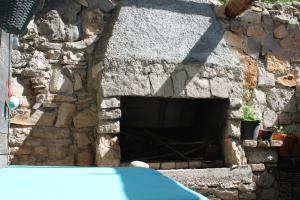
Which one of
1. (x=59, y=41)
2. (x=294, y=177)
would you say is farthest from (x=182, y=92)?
(x=294, y=177)

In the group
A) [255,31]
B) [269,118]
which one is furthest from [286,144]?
[255,31]

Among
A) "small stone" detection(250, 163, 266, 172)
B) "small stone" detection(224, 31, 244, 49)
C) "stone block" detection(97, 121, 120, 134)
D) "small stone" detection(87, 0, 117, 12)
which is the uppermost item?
"small stone" detection(87, 0, 117, 12)

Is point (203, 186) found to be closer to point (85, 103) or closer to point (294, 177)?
point (294, 177)

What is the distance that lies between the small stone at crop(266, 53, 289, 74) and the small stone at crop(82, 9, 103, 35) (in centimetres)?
221

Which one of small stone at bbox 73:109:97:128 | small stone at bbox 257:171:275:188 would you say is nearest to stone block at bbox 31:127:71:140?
small stone at bbox 73:109:97:128

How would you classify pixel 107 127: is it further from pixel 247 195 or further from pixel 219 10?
pixel 219 10

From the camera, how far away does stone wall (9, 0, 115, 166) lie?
13.5 feet

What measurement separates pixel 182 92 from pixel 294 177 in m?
1.85

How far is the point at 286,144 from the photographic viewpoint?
4824 mm

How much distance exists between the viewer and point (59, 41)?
4285mm

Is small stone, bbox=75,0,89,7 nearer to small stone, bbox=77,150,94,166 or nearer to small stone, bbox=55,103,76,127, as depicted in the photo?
small stone, bbox=55,103,76,127

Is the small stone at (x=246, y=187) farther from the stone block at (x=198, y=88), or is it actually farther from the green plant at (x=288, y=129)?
the stone block at (x=198, y=88)

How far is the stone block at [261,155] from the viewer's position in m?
4.75

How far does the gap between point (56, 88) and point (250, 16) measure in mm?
2610
